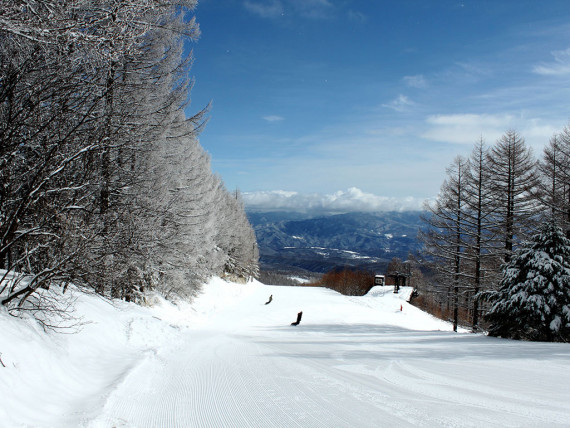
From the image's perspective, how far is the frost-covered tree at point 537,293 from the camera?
10.3 metres

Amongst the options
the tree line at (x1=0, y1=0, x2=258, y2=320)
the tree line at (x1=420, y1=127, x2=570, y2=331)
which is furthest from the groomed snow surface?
the tree line at (x1=420, y1=127, x2=570, y2=331)

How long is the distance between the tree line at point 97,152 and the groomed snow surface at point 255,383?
110 cm

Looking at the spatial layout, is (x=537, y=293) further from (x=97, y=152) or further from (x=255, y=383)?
(x=97, y=152)

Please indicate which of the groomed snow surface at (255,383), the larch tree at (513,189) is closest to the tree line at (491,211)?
the larch tree at (513,189)

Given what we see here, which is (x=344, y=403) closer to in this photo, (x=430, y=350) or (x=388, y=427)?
(x=388, y=427)

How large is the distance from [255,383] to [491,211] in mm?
15769

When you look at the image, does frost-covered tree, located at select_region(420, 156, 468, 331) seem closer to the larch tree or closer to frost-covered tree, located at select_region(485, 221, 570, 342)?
the larch tree

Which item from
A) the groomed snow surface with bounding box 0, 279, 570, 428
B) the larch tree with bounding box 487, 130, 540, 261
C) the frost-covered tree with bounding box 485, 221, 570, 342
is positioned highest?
the larch tree with bounding box 487, 130, 540, 261

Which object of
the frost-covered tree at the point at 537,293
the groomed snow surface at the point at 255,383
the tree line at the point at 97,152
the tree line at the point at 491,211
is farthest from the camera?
the tree line at the point at 491,211

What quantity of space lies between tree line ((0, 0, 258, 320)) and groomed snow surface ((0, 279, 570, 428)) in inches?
43.1

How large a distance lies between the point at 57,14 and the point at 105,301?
257 inches

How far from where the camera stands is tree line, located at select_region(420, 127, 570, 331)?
15.8 m

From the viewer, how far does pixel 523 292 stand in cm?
1073

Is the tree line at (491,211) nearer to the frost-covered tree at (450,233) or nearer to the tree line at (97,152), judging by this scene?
the frost-covered tree at (450,233)
